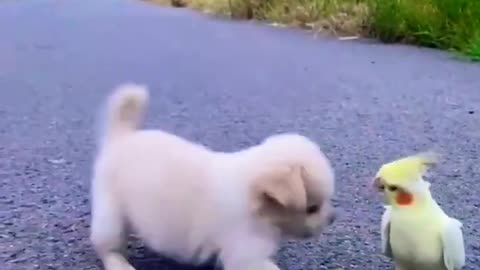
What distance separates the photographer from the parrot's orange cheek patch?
35.7 inches

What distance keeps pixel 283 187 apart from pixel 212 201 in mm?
78

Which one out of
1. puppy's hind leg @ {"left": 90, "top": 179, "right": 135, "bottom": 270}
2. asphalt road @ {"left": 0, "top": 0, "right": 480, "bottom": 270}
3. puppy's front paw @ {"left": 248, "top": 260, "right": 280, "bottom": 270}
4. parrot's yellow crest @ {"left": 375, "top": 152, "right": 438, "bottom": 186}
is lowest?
asphalt road @ {"left": 0, "top": 0, "right": 480, "bottom": 270}

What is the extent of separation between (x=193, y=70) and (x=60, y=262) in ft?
5.92

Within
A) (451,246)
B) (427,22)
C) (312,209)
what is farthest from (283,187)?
(427,22)

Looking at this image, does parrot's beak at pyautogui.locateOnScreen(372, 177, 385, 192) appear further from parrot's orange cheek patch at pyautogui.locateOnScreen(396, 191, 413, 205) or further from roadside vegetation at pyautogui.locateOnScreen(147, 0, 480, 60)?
roadside vegetation at pyautogui.locateOnScreen(147, 0, 480, 60)

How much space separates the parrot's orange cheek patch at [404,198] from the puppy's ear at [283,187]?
10 cm

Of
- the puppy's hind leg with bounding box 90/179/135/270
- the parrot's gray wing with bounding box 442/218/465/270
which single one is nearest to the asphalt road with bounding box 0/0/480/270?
the puppy's hind leg with bounding box 90/179/135/270

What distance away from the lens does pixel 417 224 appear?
2.94 ft

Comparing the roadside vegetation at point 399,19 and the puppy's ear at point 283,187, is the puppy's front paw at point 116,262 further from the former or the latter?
the roadside vegetation at point 399,19

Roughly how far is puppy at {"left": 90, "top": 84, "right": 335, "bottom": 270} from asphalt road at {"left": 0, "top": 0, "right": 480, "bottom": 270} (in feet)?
0.23

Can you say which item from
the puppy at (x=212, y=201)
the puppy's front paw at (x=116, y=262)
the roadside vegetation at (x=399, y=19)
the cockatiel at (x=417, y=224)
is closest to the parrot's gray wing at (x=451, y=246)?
the cockatiel at (x=417, y=224)

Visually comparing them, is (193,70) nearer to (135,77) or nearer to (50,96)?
(135,77)

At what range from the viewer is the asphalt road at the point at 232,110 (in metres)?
1.13

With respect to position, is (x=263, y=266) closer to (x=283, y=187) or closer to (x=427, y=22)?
(x=283, y=187)
